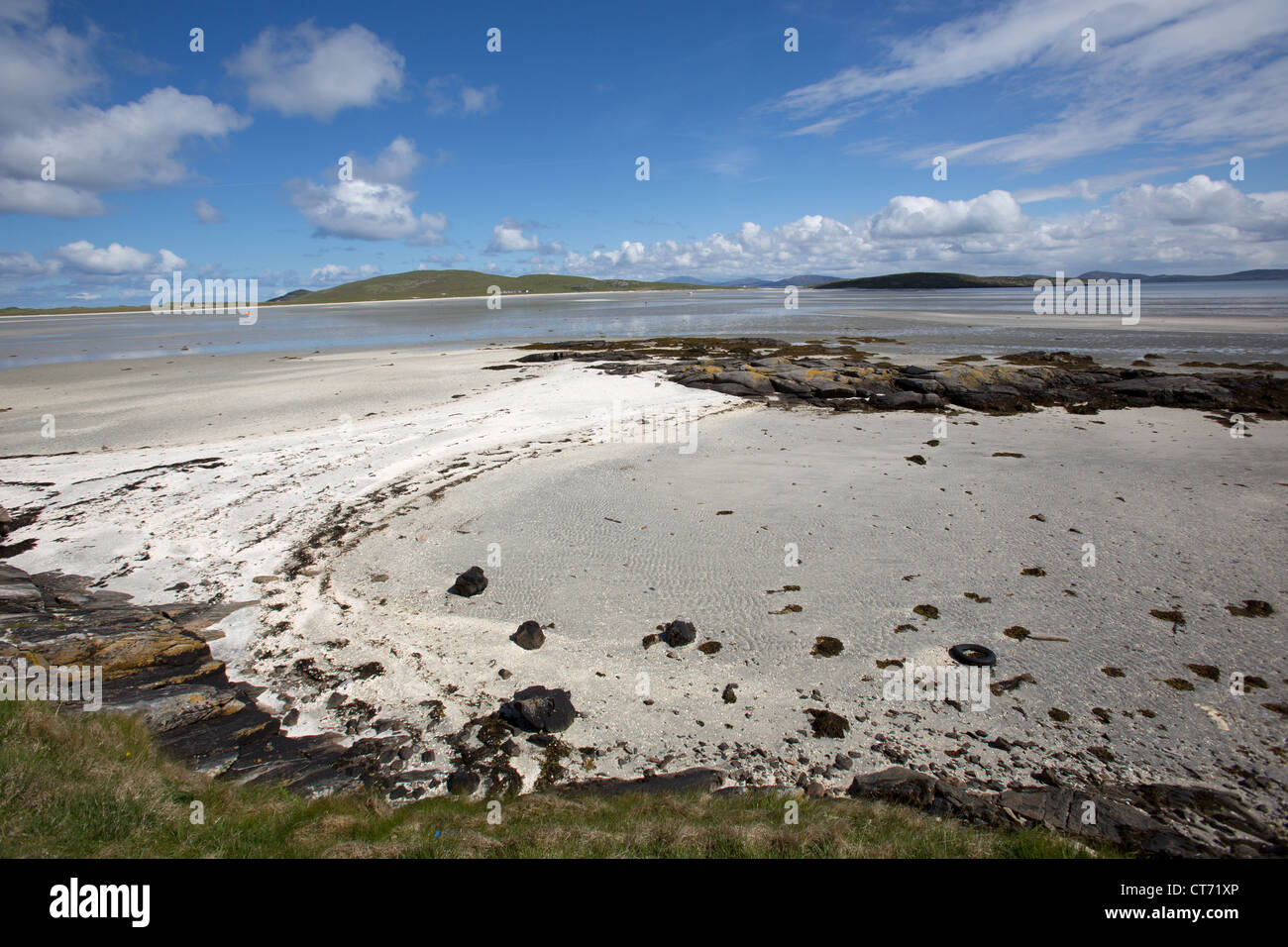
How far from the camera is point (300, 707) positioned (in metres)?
5.97

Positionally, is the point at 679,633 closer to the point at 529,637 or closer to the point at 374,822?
the point at 529,637

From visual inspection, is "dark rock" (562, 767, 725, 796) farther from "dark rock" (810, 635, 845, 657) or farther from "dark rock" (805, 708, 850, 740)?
"dark rock" (810, 635, 845, 657)

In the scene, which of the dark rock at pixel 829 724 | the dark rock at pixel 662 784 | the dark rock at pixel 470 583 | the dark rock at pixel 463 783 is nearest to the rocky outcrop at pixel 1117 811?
the dark rock at pixel 829 724

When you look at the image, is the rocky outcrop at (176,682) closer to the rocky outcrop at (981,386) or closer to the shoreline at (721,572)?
the shoreline at (721,572)

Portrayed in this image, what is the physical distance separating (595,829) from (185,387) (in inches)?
1064

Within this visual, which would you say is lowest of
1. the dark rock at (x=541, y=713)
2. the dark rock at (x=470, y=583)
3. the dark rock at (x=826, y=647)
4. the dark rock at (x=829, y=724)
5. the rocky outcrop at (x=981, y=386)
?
the dark rock at (x=829, y=724)

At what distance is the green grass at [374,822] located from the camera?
143 inches

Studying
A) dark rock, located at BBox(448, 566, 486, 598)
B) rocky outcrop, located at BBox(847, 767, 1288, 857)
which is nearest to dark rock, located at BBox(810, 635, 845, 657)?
rocky outcrop, located at BBox(847, 767, 1288, 857)

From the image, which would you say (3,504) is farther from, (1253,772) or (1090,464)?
(1090,464)

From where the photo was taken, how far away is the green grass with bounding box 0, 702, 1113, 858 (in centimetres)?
362

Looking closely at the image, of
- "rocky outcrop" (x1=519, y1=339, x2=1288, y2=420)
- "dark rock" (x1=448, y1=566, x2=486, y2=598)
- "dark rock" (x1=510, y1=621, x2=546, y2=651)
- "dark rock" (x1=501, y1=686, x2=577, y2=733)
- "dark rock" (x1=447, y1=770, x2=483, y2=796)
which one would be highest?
"rocky outcrop" (x1=519, y1=339, x2=1288, y2=420)

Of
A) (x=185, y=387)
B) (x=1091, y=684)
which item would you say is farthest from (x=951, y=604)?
(x=185, y=387)
